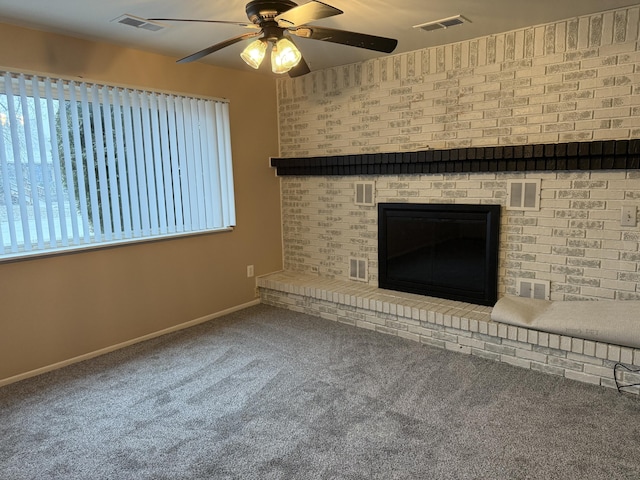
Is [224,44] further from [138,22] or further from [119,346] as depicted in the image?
[119,346]

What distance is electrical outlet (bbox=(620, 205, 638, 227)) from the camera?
2.86m

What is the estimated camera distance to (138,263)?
356 centimetres

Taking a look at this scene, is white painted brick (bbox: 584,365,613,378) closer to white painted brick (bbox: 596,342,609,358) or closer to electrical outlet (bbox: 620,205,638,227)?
white painted brick (bbox: 596,342,609,358)

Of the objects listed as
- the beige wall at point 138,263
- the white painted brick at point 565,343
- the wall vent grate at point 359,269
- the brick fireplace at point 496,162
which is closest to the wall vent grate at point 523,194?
the brick fireplace at point 496,162

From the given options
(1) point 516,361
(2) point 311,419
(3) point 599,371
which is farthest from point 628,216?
(2) point 311,419

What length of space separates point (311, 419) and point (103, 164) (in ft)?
7.95

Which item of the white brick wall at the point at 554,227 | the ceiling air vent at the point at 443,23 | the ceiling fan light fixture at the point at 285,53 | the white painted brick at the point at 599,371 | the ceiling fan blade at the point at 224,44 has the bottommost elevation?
the white painted brick at the point at 599,371

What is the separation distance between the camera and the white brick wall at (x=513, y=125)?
2.90 m

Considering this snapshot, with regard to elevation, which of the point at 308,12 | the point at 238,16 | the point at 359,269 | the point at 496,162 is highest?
the point at 238,16

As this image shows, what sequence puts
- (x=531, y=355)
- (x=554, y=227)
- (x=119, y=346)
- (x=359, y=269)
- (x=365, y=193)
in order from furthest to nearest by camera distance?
(x=359, y=269), (x=365, y=193), (x=119, y=346), (x=554, y=227), (x=531, y=355)

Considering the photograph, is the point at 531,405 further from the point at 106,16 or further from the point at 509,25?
the point at 106,16

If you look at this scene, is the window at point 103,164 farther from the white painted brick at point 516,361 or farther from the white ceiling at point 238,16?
the white painted brick at point 516,361

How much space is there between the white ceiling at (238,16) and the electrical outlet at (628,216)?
129 cm

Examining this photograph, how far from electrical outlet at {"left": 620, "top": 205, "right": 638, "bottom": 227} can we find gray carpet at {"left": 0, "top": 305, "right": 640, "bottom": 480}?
3.70ft
